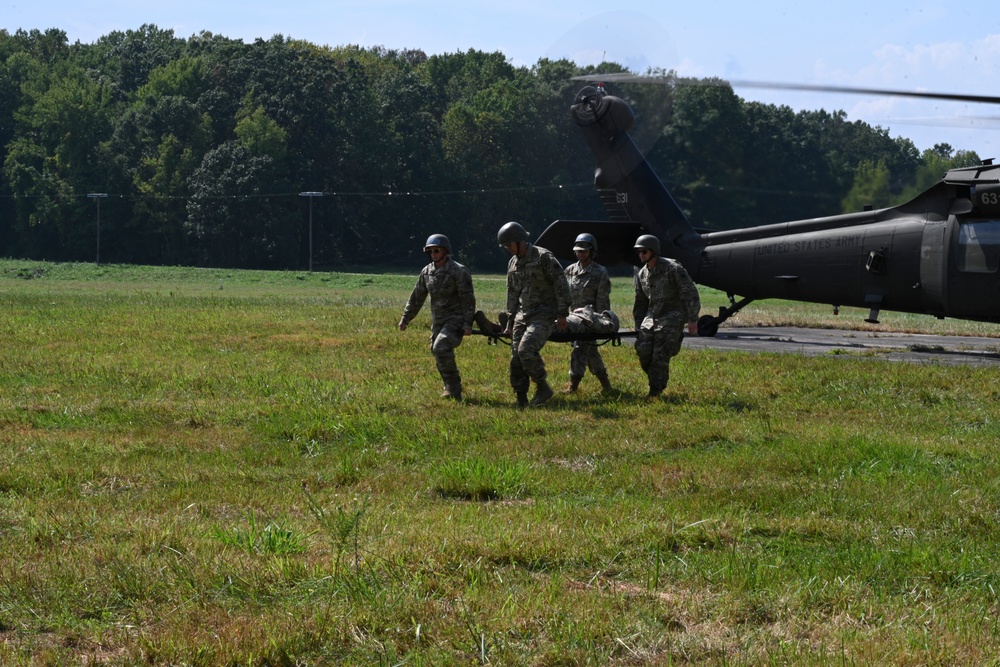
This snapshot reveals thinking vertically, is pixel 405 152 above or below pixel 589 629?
above

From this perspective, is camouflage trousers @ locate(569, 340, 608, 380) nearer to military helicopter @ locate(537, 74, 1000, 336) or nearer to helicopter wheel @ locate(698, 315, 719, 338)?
military helicopter @ locate(537, 74, 1000, 336)

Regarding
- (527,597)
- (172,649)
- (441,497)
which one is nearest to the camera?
(172,649)

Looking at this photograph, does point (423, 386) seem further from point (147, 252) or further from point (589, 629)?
point (147, 252)

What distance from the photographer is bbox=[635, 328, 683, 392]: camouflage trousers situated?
12.8m

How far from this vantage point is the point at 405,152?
8725cm

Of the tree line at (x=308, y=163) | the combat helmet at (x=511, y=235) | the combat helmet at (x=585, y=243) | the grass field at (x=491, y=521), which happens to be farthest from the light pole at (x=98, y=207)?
the combat helmet at (x=511, y=235)

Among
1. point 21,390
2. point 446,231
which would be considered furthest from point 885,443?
point 446,231

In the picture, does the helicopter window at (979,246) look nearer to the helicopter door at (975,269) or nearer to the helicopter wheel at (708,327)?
the helicopter door at (975,269)

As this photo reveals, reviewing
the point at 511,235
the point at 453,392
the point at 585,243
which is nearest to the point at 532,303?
the point at 511,235

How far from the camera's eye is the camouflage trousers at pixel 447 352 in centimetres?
1252

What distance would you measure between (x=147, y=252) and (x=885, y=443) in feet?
260

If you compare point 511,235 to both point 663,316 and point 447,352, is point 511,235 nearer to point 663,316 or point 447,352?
point 447,352

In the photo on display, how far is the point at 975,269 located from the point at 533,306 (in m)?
8.64

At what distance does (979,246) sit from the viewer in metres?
17.7
